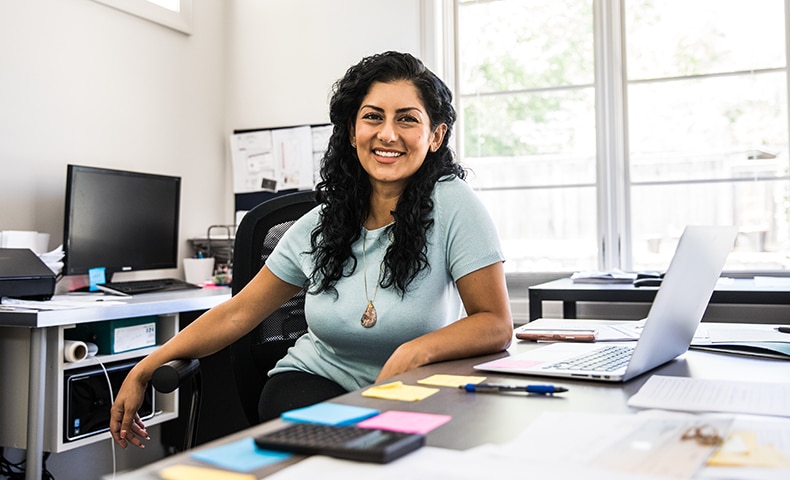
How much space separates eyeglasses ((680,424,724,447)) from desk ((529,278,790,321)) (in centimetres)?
179

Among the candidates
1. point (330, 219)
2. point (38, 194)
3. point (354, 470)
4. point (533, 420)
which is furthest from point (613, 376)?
point (38, 194)

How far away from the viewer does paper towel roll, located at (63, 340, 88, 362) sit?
7.28 ft

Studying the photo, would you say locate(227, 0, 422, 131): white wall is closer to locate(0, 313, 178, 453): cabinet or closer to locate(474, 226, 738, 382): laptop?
locate(0, 313, 178, 453): cabinet

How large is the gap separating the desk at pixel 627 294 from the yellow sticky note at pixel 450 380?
62.7 inches

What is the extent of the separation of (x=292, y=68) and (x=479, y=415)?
309 centimetres

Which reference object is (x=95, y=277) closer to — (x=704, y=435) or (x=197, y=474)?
(x=197, y=474)

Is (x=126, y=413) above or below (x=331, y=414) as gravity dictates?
below

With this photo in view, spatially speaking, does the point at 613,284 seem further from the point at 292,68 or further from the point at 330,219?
the point at 292,68

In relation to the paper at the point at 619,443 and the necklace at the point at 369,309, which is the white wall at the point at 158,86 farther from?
the paper at the point at 619,443

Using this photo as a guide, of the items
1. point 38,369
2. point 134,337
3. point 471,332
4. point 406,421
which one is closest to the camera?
point 406,421

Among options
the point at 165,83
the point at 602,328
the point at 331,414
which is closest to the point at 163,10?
the point at 165,83

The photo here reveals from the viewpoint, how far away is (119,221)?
2.89m

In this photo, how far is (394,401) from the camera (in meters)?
0.88

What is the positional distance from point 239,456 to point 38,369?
1.74 m
